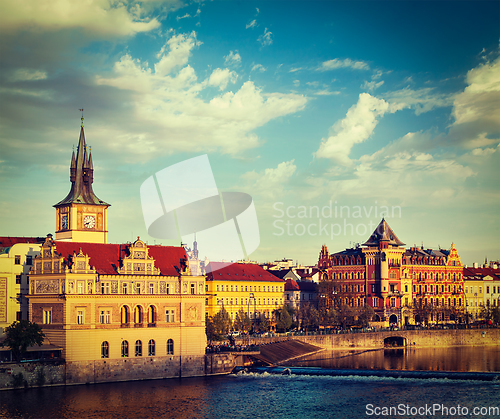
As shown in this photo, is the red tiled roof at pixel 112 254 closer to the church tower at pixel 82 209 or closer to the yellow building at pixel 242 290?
the church tower at pixel 82 209

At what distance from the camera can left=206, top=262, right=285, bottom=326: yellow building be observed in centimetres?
12112

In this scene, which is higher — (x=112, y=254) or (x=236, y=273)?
(x=112, y=254)

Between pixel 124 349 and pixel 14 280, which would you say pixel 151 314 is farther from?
pixel 14 280

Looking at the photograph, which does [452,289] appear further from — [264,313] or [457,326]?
[264,313]

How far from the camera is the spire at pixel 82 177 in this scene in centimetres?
10606

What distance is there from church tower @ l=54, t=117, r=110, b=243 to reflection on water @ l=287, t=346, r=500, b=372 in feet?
113

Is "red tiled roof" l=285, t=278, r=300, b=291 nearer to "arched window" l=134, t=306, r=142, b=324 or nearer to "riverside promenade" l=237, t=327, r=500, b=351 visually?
"riverside promenade" l=237, t=327, r=500, b=351

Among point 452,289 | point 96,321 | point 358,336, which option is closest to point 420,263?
point 452,289

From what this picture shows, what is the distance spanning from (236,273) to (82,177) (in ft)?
113

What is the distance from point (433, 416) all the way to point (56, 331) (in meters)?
39.4

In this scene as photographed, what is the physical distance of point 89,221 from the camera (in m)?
106

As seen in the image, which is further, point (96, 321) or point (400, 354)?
point (400, 354)

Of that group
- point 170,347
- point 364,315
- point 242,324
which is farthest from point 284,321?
point 170,347

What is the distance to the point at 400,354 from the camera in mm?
111812
